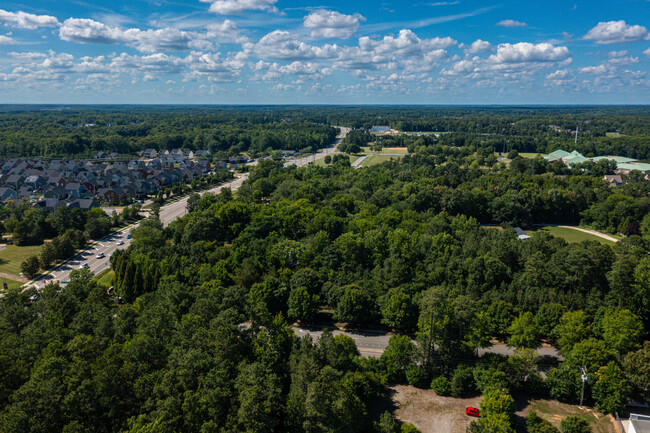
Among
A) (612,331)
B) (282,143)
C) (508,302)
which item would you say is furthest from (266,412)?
(282,143)

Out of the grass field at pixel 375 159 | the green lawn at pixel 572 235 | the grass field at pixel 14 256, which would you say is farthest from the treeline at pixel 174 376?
the grass field at pixel 375 159

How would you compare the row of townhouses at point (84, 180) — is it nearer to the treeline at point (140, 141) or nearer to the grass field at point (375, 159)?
the treeline at point (140, 141)

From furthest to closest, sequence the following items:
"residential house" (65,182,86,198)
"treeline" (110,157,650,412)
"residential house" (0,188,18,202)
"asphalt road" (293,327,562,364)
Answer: "residential house" (65,182,86,198) → "residential house" (0,188,18,202) → "asphalt road" (293,327,562,364) → "treeline" (110,157,650,412)

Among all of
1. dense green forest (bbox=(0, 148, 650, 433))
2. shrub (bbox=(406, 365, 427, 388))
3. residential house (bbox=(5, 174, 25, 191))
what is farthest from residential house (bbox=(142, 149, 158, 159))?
shrub (bbox=(406, 365, 427, 388))

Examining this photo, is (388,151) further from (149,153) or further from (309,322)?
(309,322)

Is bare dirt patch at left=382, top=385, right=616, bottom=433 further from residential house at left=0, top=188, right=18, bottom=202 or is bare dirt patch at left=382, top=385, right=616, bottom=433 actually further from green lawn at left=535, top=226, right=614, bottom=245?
residential house at left=0, top=188, right=18, bottom=202

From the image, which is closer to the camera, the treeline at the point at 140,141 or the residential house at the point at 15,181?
Answer: the residential house at the point at 15,181
